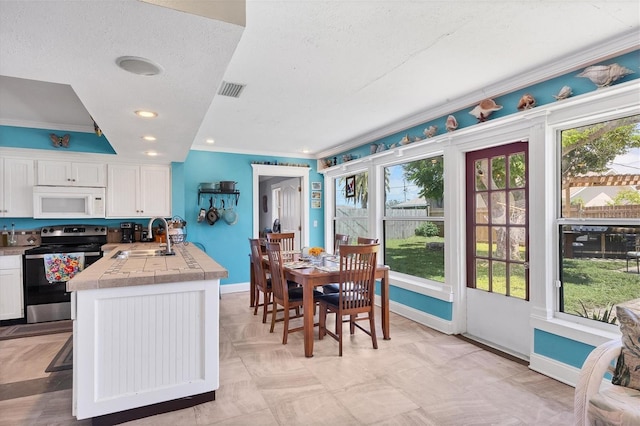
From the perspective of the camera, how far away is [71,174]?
14.3 ft

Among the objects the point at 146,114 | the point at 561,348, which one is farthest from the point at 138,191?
the point at 561,348

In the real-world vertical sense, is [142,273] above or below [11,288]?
above

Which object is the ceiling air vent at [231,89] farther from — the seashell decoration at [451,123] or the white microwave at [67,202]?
the white microwave at [67,202]

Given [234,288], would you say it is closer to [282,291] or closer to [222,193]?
[222,193]

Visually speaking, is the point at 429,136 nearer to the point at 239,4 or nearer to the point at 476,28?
the point at 476,28

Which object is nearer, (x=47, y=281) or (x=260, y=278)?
(x=47, y=281)

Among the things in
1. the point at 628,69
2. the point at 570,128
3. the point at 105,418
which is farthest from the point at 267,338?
the point at 628,69

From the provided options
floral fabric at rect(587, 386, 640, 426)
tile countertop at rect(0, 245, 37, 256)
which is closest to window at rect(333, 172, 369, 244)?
floral fabric at rect(587, 386, 640, 426)

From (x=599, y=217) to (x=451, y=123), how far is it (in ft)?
5.01

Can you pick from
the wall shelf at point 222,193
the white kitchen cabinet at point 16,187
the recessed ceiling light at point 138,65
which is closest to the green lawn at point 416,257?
the wall shelf at point 222,193

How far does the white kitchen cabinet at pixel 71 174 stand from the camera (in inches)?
Answer: 166

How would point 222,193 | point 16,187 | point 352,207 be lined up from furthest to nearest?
1. point 352,207
2. point 222,193
3. point 16,187

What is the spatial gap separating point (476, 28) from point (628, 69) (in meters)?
1.08

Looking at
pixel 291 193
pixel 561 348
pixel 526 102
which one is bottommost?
pixel 561 348
